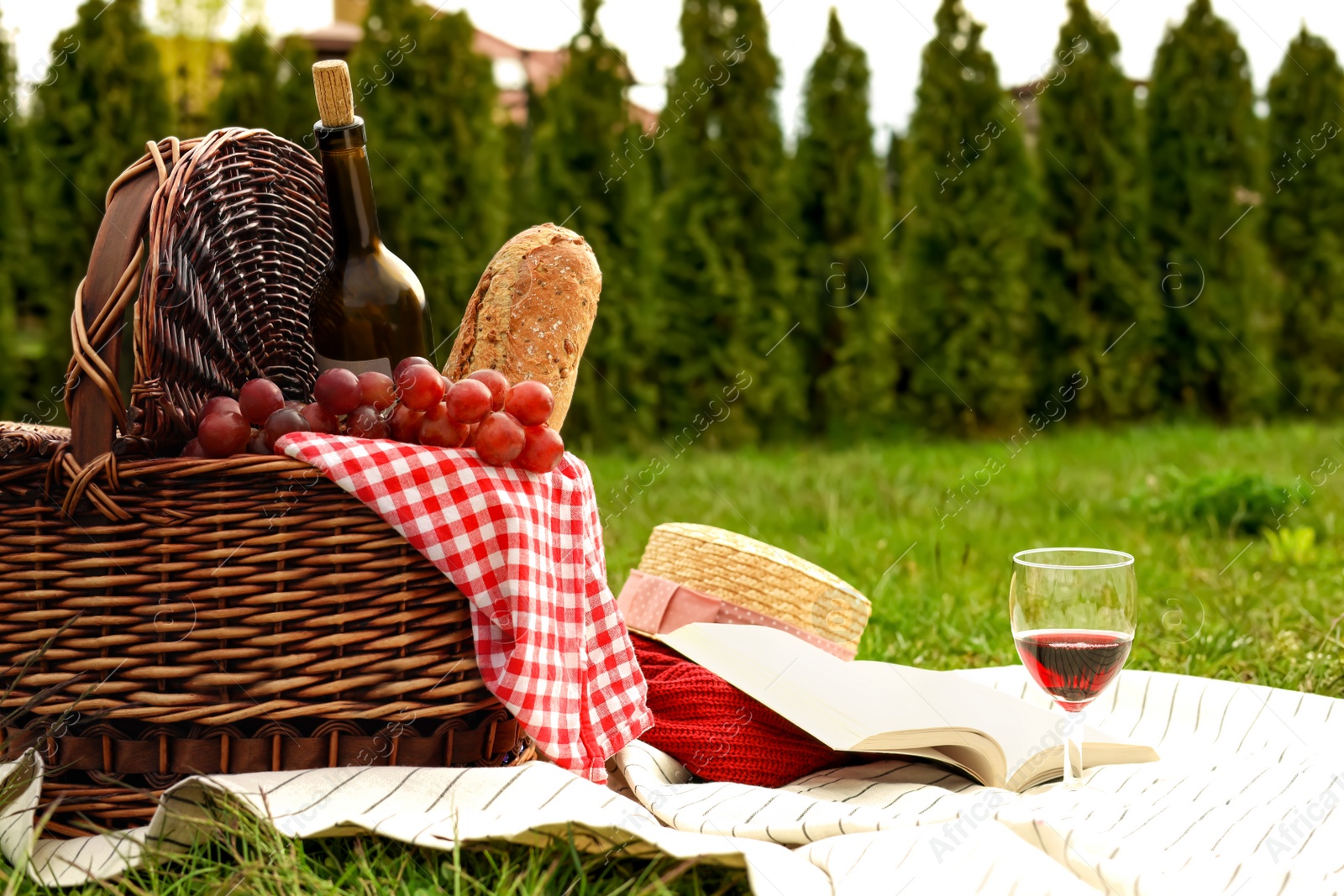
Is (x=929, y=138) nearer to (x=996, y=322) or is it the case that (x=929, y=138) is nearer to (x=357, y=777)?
(x=996, y=322)

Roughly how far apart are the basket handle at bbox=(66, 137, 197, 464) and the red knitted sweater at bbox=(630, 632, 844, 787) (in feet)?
2.95

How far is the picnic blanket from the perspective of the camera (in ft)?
4.19

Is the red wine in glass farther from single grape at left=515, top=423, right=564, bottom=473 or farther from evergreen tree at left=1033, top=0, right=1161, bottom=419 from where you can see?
evergreen tree at left=1033, top=0, right=1161, bottom=419

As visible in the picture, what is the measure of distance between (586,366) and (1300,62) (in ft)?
19.6

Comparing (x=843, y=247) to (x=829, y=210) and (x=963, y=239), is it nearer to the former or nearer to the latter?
(x=829, y=210)

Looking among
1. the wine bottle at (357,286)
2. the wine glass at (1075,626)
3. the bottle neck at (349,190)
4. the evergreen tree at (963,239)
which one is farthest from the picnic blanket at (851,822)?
the evergreen tree at (963,239)

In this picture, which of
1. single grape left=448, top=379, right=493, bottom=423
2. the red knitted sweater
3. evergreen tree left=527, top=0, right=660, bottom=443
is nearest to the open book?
the red knitted sweater

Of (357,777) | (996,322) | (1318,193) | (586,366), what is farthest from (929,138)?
(357,777)

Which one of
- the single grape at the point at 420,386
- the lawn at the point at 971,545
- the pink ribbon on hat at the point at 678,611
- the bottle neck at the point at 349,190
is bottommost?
the lawn at the point at 971,545

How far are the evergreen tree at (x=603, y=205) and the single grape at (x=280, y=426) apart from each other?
16.0 ft

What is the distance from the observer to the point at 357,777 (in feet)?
4.66

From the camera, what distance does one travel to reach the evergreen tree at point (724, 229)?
268 inches

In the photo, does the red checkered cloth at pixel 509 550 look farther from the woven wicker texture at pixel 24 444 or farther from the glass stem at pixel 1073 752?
the glass stem at pixel 1073 752

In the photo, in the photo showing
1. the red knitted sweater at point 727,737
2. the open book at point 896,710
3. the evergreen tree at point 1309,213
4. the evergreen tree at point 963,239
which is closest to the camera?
the open book at point 896,710
